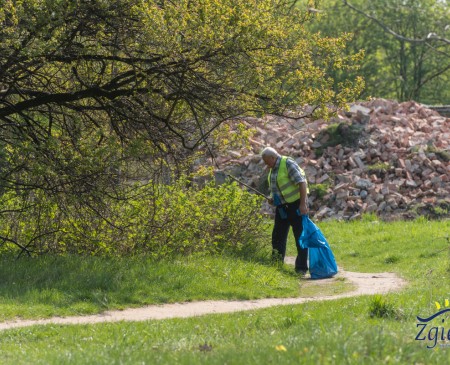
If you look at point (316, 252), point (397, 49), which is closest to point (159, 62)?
point (316, 252)

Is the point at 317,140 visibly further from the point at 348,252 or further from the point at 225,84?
the point at 225,84

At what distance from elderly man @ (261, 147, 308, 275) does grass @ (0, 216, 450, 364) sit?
490 millimetres

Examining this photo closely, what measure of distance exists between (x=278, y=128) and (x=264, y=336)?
1774 cm

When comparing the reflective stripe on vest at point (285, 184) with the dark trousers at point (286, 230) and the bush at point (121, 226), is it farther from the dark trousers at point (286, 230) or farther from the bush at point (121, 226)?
the bush at point (121, 226)

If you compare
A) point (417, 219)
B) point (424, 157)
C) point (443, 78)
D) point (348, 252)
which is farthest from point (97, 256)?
point (443, 78)

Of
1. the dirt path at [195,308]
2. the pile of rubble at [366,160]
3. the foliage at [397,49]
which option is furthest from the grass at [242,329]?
the foliage at [397,49]

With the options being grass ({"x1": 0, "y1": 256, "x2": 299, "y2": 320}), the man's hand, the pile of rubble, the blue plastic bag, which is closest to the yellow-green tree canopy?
the man's hand

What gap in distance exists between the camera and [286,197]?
1444cm

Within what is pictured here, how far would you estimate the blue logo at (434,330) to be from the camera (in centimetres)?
771

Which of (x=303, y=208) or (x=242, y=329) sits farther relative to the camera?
(x=303, y=208)

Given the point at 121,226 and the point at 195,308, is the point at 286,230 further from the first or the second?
the point at 195,308

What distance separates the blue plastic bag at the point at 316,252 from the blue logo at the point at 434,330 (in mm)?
5189

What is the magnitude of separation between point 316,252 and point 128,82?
400cm

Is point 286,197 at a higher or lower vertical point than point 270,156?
lower
